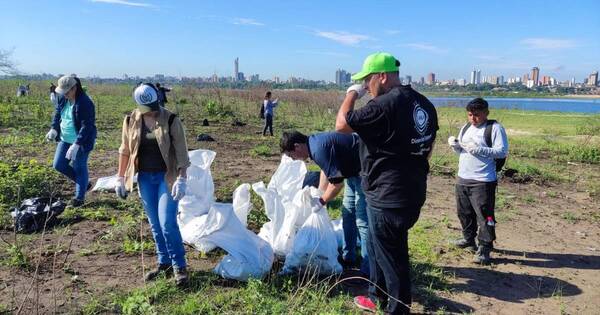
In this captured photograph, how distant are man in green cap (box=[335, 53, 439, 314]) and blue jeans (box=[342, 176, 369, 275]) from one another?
1.61ft

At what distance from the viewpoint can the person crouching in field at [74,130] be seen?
4832 mm

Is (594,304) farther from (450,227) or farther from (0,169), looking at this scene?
(0,169)

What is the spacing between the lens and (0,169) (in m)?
5.51

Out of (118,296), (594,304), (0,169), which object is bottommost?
(594,304)

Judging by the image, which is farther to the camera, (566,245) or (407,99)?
(566,245)

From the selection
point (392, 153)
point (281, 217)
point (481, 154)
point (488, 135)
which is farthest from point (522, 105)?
point (392, 153)

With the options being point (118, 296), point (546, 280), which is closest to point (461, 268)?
point (546, 280)

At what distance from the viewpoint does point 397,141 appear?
7.93 feet

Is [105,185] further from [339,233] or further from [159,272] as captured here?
[339,233]

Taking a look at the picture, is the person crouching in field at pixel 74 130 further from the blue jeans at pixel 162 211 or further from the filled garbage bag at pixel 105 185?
the blue jeans at pixel 162 211

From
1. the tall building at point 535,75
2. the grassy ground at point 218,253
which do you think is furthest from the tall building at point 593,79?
the grassy ground at point 218,253

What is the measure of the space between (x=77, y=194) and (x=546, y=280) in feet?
16.8

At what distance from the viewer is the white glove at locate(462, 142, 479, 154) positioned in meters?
4.01

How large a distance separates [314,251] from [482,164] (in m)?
1.90
